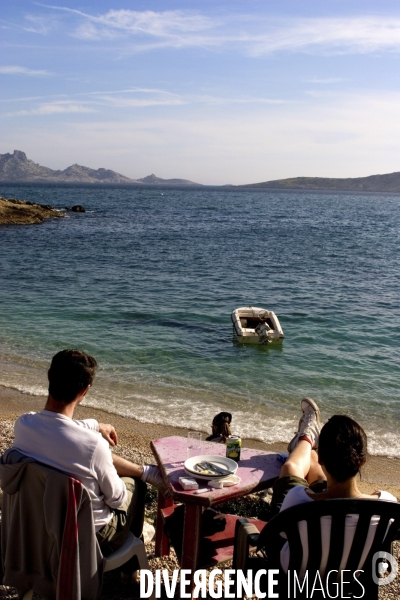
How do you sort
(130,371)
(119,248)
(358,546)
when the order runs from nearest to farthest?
(358,546) → (130,371) → (119,248)

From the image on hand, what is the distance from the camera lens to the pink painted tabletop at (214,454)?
177 inches

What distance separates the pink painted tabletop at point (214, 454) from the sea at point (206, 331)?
5.09 meters

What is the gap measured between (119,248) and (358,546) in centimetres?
3737

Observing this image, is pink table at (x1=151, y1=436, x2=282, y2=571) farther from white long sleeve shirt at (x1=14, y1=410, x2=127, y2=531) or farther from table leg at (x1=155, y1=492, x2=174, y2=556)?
white long sleeve shirt at (x1=14, y1=410, x2=127, y2=531)

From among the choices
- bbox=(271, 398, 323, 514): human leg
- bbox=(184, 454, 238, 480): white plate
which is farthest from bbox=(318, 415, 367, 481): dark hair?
bbox=(184, 454, 238, 480): white plate

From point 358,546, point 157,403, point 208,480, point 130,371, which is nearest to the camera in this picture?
point 358,546

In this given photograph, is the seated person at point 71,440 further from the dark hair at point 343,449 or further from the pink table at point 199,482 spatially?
the dark hair at point 343,449

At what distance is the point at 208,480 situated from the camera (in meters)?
4.64

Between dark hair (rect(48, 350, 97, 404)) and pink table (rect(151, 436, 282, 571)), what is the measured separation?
1123 mm

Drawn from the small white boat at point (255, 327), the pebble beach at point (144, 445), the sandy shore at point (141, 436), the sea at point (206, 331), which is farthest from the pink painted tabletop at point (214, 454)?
the small white boat at point (255, 327)

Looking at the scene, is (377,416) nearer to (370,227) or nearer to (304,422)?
(304,422)

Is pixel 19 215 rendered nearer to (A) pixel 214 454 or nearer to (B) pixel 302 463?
(A) pixel 214 454

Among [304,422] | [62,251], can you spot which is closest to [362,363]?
[304,422]

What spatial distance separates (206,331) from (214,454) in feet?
41.6
